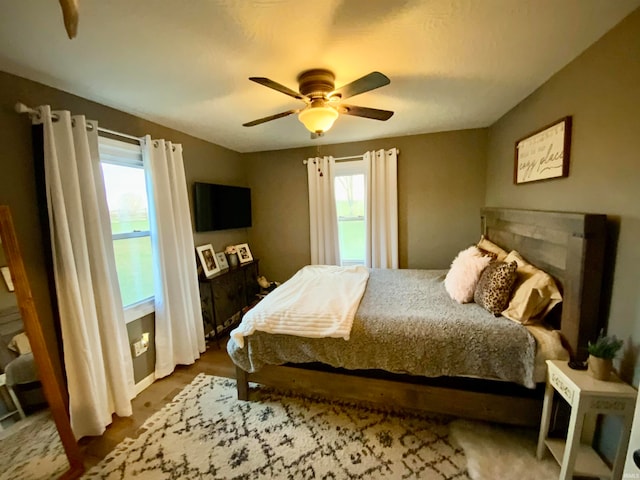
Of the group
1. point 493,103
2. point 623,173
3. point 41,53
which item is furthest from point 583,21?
point 41,53

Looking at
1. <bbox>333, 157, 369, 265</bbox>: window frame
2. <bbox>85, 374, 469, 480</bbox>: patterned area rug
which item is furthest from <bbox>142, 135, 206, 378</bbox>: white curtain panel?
<bbox>333, 157, 369, 265</bbox>: window frame

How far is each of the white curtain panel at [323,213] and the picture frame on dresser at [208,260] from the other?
1.30 m

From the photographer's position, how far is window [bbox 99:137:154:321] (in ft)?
7.18

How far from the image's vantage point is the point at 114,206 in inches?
87.3

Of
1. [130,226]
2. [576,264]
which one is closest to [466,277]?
[576,264]

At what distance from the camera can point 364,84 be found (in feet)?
4.79

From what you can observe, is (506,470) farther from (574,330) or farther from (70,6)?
(70,6)

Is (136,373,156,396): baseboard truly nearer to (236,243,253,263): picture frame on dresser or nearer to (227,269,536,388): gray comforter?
(227,269,536,388): gray comforter

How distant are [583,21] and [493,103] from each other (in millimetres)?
1126

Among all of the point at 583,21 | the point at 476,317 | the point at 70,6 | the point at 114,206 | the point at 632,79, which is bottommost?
the point at 476,317

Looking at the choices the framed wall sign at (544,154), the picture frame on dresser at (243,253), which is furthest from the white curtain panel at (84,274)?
the framed wall sign at (544,154)

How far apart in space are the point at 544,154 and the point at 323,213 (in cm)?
238

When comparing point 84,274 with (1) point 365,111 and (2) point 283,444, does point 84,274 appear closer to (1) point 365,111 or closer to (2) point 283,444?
(2) point 283,444

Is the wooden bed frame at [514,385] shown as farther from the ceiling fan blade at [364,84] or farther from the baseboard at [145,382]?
the ceiling fan blade at [364,84]
